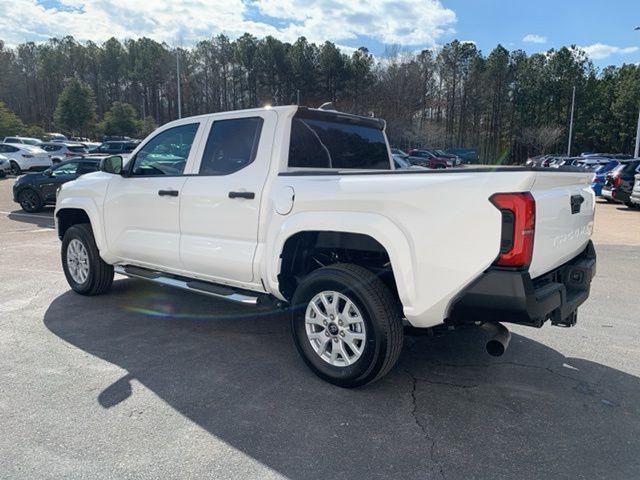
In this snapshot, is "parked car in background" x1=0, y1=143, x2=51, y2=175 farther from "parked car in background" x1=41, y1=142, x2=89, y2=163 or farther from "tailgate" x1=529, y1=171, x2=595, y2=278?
"tailgate" x1=529, y1=171, x2=595, y2=278

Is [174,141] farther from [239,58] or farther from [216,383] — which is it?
[239,58]

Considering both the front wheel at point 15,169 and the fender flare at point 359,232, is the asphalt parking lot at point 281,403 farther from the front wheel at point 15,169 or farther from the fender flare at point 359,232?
the front wheel at point 15,169

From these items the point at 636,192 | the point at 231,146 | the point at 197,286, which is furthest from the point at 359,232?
the point at 636,192

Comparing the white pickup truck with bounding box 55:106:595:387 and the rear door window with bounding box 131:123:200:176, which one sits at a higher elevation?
the rear door window with bounding box 131:123:200:176

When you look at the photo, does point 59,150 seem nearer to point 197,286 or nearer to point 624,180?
point 624,180

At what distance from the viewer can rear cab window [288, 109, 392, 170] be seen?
13.7ft

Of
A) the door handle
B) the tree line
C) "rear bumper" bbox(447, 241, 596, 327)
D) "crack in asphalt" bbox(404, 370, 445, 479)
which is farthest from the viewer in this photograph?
the tree line

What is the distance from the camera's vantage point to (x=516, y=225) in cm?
276

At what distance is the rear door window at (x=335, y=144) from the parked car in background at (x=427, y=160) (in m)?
33.0

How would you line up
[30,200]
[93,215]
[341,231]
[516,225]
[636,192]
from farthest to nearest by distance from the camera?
[636,192] < [30,200] < [93,215] < [341,231] < [516,225]

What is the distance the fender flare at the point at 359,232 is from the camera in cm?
312

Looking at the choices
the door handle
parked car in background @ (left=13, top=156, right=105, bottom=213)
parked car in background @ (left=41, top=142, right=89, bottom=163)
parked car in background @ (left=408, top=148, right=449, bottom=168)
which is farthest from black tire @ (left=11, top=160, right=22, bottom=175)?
the door handle

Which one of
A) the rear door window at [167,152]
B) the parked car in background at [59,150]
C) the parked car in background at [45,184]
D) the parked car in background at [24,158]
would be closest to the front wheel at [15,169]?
the parked car in background at [24,158]

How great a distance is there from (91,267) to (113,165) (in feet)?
4.15
